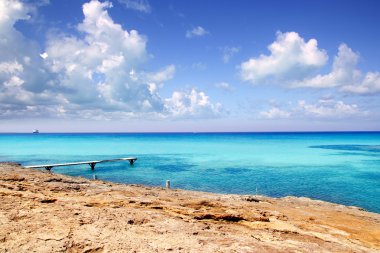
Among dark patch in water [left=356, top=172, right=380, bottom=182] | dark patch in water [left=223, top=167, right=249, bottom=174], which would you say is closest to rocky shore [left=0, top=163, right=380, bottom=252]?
dark patch in water [left=356, top=172, right=380, bottom=182]

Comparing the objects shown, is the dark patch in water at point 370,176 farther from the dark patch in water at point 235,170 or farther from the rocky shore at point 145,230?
the rocky shore at point 145,230

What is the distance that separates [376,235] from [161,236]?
8.79 meters

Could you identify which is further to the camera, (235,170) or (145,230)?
(235,170)

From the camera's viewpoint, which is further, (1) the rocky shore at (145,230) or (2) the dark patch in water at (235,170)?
(2) the dark patch in water at (235,170)

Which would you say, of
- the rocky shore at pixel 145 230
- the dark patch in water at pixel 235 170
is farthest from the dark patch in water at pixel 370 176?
the rocky shore at pixel 145 230

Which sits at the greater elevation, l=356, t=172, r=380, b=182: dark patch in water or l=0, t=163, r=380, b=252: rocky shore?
l=0, t=163, r=380, b=252: rocky shore

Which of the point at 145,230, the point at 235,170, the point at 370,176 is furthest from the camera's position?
the point at 235,170

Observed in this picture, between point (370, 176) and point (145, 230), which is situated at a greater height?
point (145, 230)

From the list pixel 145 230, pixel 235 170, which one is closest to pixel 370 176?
pixel 235 170

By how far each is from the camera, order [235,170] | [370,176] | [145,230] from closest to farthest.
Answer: [145,230] → [370,176] → [235,170]

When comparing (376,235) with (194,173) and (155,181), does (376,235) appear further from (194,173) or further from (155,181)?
(194,173)

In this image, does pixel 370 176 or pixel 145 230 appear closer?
pixel 145 230

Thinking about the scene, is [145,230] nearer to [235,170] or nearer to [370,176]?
[235,170]

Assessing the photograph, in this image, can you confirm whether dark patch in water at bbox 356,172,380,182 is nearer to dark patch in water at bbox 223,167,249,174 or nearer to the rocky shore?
dark patch in water at bbox 223,167,249,174
